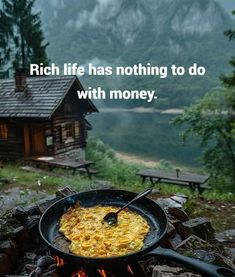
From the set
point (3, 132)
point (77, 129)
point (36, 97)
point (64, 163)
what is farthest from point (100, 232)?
point (77, 129)

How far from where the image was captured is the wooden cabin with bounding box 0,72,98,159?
17.3 m

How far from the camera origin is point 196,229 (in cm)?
456

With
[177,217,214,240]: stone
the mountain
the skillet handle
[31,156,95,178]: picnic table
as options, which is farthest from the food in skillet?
the mountain

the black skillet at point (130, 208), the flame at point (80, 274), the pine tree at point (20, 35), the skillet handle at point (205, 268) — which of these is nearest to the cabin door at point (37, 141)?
the pine tree at point (20, 35)

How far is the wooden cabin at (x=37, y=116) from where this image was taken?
1731cm

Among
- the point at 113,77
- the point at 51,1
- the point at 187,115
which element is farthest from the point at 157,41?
the point at 187,115

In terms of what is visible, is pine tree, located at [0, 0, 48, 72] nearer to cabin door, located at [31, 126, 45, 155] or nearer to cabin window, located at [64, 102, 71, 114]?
cabin window, located at [64, 102, 71, 114]

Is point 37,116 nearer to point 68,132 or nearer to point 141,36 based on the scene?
point 68,132

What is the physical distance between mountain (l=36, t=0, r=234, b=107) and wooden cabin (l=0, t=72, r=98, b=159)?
4533 cm

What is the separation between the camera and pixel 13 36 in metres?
29.0

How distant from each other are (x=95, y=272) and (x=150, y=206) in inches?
50.5

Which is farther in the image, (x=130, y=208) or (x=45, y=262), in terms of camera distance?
(x=130, y=208)

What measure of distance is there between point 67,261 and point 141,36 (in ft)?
476

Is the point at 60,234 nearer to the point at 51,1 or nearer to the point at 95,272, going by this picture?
the point at 95,272
